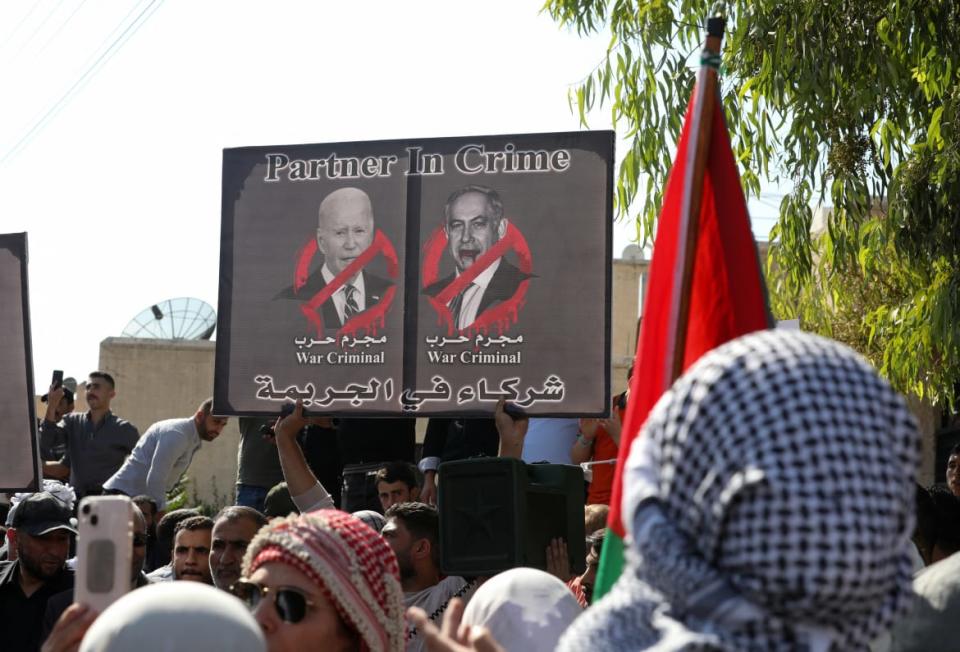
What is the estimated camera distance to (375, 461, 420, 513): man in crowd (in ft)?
24.7

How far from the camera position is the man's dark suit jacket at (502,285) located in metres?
6.63

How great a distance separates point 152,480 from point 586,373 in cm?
374

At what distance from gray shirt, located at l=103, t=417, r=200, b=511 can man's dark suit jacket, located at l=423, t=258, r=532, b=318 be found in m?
3.01

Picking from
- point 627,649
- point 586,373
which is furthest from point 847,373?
point 586,373

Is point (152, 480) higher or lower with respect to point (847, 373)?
lower

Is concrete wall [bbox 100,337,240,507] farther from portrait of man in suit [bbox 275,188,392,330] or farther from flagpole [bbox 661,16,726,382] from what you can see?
flagpole [bbox 661,16,726,382]

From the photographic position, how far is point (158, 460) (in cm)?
909

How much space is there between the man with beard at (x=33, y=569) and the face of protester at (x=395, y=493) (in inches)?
62.2

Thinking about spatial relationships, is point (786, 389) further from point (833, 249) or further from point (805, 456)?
point (833, 249)

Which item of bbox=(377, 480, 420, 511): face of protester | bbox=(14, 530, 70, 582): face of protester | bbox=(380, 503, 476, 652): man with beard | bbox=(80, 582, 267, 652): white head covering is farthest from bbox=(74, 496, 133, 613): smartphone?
bbox=(377, 480, 420, 511): face of protester

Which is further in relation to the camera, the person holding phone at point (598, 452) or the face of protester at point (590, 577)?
the person holding phone at point (598, 452)

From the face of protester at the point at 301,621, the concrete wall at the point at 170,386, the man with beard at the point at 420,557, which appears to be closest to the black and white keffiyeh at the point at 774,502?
the face of protester at the point at 301,621

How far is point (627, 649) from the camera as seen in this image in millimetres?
1796

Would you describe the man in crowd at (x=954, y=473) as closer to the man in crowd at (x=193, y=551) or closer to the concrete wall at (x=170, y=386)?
the man in crowd at (x=193, y=551)
